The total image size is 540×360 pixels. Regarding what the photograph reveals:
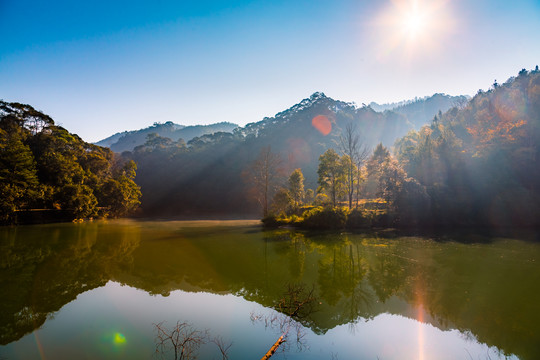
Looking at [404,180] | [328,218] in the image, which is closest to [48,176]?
[328,218]

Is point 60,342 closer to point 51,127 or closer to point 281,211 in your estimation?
point 281,211

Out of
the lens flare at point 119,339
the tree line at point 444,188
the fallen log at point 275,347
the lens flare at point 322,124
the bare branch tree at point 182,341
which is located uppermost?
the lens flare at point 322,124

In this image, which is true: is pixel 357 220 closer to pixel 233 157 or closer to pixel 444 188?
pixel 444 188

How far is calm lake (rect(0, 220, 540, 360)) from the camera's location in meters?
7.41

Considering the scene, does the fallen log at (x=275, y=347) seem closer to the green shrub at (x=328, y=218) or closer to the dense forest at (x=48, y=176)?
the green shrub at (x=328, y=218)

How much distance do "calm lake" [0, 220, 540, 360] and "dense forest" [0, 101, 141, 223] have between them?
2183 centimetres

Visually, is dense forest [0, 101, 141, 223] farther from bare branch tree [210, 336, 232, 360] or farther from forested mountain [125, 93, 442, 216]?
bare branch tree [210, 336, 232, 360]

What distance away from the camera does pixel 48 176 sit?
138 ft

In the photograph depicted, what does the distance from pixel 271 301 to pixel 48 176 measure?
47.1 metres

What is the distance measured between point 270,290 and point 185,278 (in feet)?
16.3

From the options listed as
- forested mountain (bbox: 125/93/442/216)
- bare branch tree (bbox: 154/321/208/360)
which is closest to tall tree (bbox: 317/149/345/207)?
forested mountain (bbox: 125/93/442/216)

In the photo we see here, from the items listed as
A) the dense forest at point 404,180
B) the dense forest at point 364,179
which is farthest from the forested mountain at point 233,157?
the dense forest at point 364,179

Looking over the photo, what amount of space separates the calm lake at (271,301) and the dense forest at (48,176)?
21.8 m

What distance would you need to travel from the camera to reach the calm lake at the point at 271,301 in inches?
292
